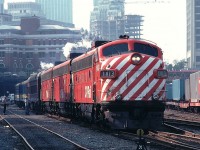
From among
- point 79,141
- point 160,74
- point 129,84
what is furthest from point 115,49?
point 79,141

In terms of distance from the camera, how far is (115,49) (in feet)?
83.8

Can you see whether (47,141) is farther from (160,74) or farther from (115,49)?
(160,74)

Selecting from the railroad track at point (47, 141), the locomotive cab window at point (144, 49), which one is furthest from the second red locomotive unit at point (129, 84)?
the railroad track at point (47, 141)

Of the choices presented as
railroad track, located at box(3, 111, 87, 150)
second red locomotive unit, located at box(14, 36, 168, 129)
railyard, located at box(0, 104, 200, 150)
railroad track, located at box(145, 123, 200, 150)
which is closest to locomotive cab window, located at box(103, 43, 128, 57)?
second red locomotive unit, located at box(14, 36, 168, 129)

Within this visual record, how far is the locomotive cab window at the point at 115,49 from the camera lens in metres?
25.4

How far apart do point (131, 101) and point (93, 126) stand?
662 centimetres

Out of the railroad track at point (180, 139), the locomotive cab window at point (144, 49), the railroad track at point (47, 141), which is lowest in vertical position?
the railroad track at point (47, 141)

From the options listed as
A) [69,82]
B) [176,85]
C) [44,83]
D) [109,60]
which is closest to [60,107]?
[69,82]

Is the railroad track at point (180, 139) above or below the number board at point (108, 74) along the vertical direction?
below

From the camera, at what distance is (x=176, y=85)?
219 feet

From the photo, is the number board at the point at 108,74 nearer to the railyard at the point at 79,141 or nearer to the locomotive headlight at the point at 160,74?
the locomotive headlight at the point at 160,74

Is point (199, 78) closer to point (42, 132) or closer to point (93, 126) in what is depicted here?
point (93, 126)

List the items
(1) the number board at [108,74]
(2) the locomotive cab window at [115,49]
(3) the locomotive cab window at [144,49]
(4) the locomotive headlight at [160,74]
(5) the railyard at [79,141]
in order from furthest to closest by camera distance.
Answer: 1. (2) the locomotive cab window at [115,49]
2. (3) the locomotive cab window at [144,49]
3. (4) the locomotive headlight at [160,74]
4. (1) the number board at [108,74]
5. (5) the railyard at [79,141]

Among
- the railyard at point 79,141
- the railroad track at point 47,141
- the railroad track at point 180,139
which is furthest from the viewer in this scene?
the railroad track at point 47,141
